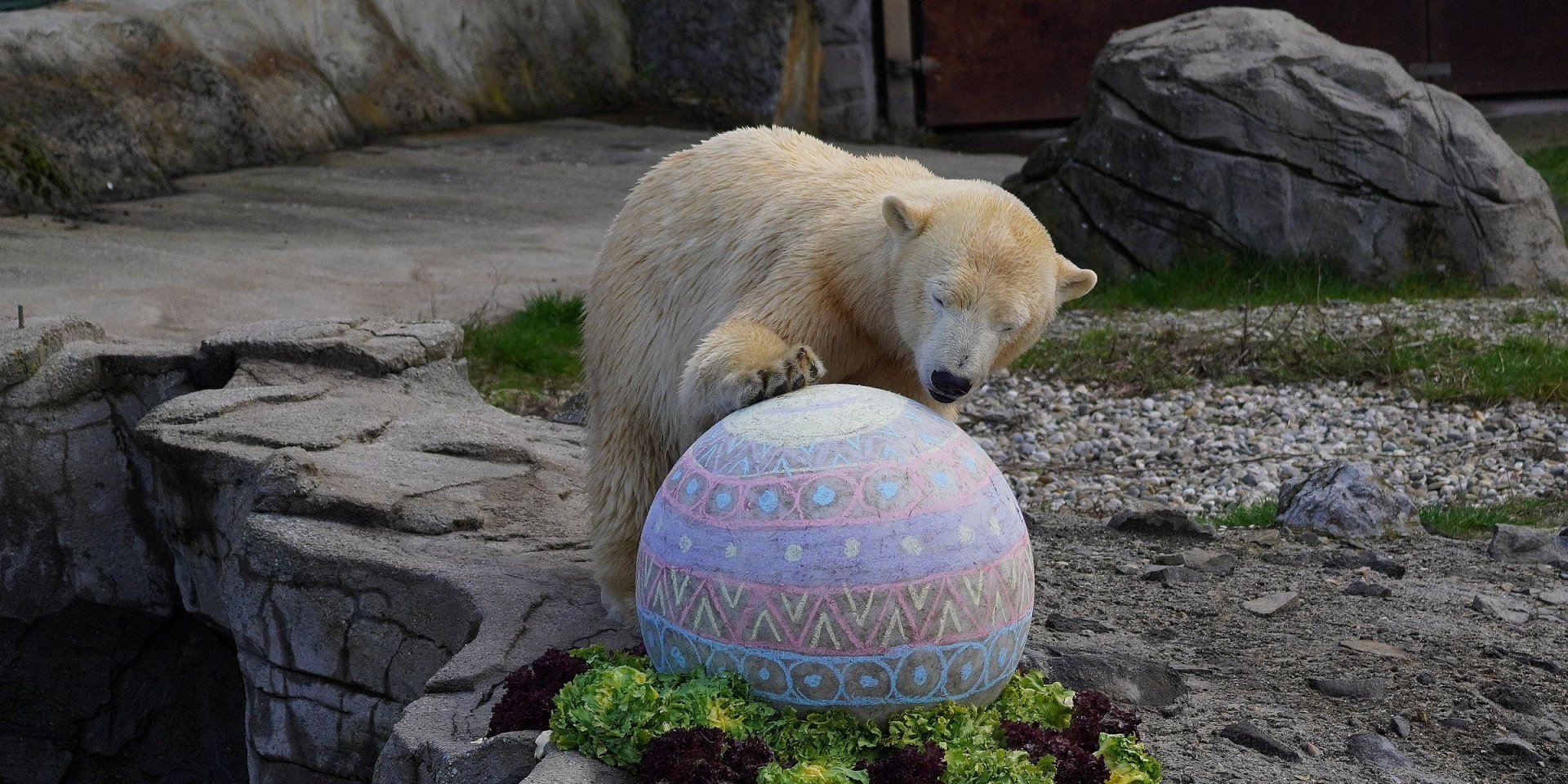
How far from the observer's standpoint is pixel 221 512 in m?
4.42

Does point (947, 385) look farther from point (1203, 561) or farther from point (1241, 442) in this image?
point (1241, 442)

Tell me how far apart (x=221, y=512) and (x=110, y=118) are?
19.4 feet

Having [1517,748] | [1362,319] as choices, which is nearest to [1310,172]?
[1362,319]

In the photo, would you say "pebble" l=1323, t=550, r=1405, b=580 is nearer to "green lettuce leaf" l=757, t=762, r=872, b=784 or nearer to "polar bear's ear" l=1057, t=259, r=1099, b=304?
"polar bear's ear" l=1057, t=259, r=1099, b=304

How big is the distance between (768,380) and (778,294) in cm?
37

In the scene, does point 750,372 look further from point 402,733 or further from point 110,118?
point 110,118

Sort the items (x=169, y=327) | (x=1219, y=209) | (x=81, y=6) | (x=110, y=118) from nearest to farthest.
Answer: (x=169, y=327) < (x=1219, y=209) < (x=110, y=118) < (x=81, y=6)

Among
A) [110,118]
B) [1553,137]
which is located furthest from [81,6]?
[1553,137]

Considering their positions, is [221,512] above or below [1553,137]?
above

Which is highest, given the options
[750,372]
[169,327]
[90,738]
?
[750,372]

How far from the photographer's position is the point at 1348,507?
4.81m

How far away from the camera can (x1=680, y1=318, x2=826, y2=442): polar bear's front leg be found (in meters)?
3.00

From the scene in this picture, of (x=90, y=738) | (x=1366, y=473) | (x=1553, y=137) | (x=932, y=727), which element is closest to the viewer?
(x=932, y=727)

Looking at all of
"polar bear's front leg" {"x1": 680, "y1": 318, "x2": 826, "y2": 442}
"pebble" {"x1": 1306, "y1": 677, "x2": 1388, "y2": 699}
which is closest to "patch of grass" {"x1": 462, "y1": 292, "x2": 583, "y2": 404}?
"polar bear's front leg" {"x1": 680, "y1": 318, "x2": 826, "y2": 442}
